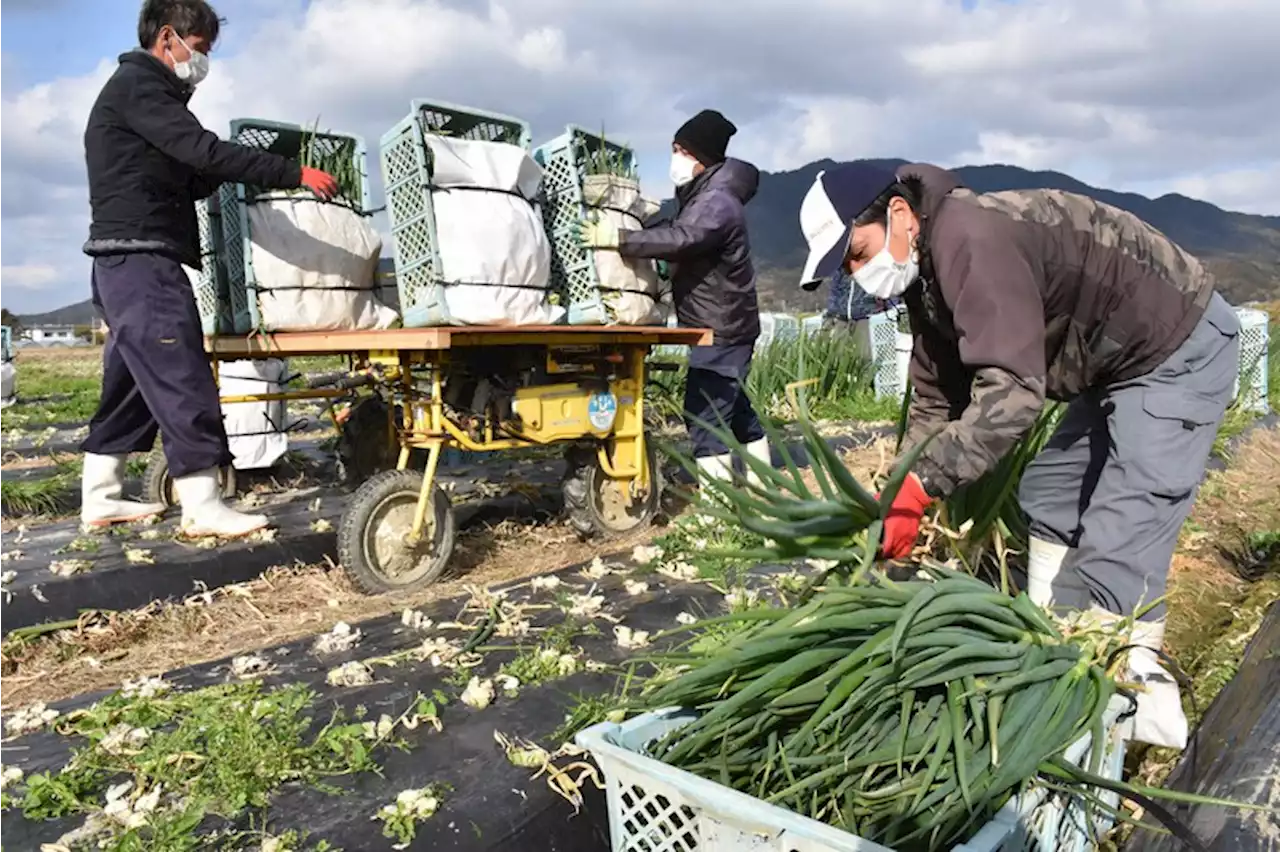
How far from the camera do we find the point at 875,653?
1464 mm

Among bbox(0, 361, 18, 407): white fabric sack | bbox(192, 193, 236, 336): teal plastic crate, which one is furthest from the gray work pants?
bbox(0, 361, 18, 407): white fabric sack

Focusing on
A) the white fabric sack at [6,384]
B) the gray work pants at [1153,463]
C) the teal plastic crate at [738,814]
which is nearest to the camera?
the teal plastic crate at [738,814]

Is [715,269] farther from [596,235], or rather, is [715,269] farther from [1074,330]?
[1074,330]

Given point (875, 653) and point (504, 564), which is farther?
point (504, 564)

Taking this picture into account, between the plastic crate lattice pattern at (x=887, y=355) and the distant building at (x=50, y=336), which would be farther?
the distant building at (x=50, y=336)

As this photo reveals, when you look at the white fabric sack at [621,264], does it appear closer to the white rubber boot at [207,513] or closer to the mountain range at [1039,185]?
the white rubber boot at [207,513]

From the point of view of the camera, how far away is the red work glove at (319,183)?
3.45 meters

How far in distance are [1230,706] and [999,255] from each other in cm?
108

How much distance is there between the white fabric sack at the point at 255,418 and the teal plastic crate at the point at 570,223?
191 cm

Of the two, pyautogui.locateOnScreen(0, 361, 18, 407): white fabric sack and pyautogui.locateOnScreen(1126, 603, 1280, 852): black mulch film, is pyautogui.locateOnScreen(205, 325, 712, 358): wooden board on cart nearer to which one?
pyautogui.locateOnScreen(1126, 603, 1280, 852): black mulch film

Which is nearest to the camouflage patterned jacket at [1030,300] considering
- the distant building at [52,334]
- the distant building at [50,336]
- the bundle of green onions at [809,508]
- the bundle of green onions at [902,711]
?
the bundle of green onions at [809,508]

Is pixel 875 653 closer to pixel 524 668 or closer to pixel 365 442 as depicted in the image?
pixel 524 668

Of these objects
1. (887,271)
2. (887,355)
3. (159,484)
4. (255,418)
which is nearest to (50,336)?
(887,355)

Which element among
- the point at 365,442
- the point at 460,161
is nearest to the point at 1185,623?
the point at 460,161
